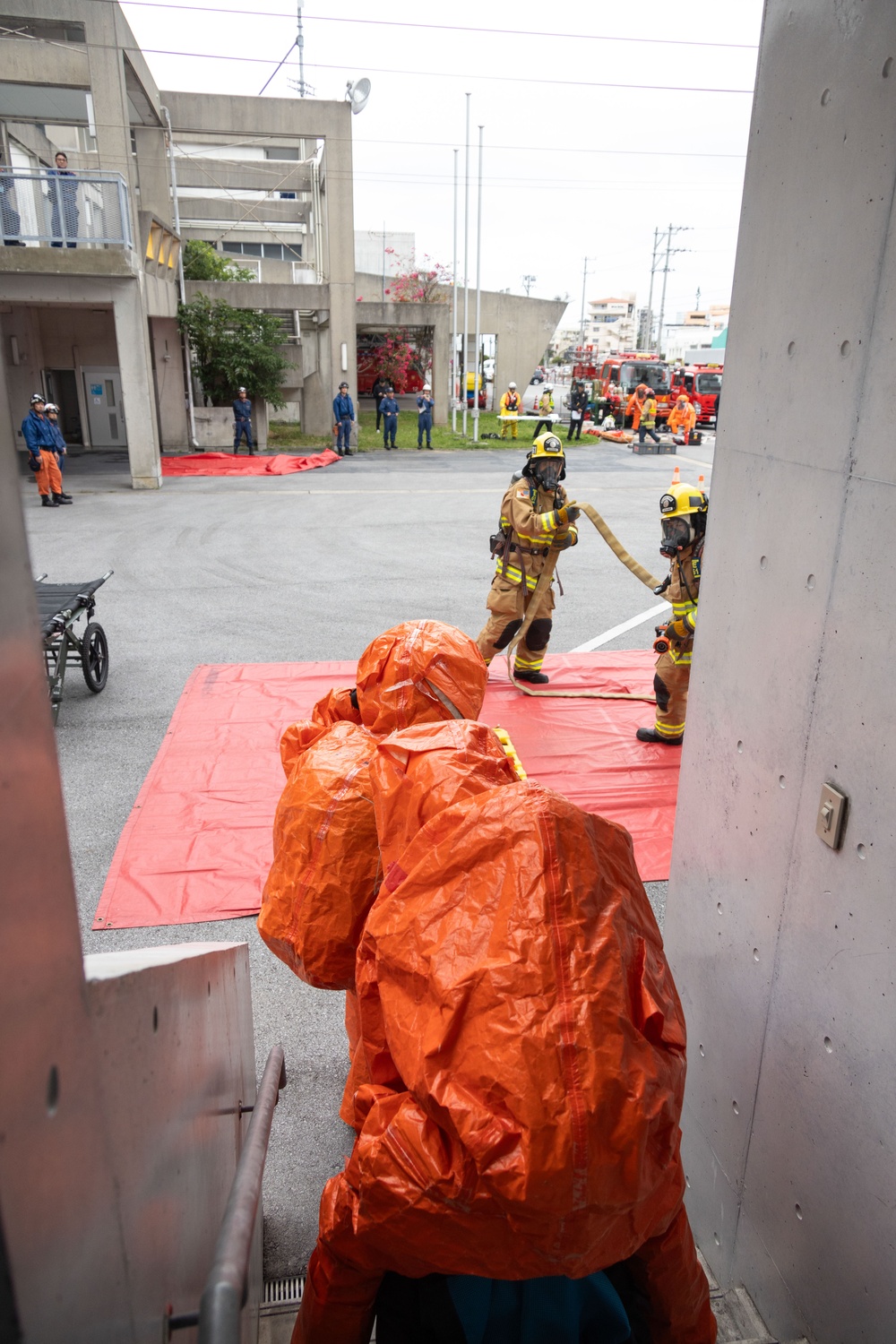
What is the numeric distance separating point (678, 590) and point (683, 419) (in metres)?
22.5

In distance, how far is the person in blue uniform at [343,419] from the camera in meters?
21.5

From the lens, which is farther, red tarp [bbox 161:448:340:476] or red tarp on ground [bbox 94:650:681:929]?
red tarp [bbox 161:448:340:476]

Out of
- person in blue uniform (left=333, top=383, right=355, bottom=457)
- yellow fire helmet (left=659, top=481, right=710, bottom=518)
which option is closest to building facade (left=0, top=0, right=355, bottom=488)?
person in blue uniform (left=333, top=383, right=355, bottom=457)

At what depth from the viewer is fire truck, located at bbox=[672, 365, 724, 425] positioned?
31.2 m

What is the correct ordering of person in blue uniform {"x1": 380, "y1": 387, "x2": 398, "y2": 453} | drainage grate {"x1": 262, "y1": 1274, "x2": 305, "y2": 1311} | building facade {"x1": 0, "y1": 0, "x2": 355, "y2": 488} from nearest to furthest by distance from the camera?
drainage grate {"x1": 262, "y1": 1274, "x2": 305, "y2": 1311}
building facade {"x1": 0, "y1": 0, "x2": 355, "y2": 488}
person in blue uniform {"x1": 380, "y1": 387, "x2": 398, "y2": 453}

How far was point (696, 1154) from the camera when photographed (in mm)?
3076

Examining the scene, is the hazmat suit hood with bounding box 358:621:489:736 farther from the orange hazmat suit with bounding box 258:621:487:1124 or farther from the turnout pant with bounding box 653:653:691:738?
the turnout pant with bounding box 653:653:691:738

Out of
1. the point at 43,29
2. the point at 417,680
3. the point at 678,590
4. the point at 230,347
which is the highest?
the point at 43,29

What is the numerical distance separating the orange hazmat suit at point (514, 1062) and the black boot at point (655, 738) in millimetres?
5232

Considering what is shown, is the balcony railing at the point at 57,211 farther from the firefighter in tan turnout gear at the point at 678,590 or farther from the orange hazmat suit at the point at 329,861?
the orange hazmat suit at the point at 329,861

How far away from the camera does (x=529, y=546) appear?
300 inches

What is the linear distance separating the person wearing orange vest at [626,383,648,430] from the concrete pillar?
1436 cm

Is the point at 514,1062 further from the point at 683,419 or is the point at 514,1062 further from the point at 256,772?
the point at 683,419

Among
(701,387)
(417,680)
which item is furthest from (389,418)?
(417,680)
